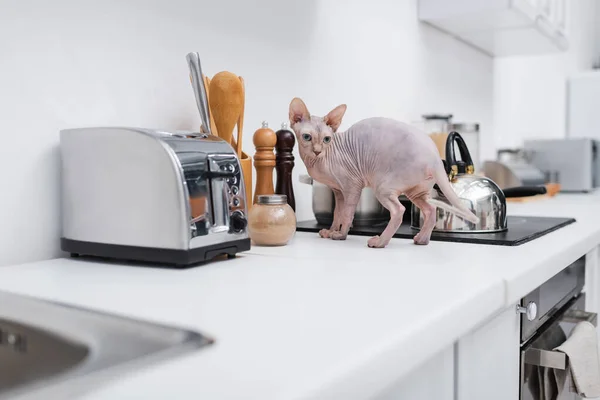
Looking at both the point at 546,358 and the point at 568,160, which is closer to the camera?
the point at 546,358

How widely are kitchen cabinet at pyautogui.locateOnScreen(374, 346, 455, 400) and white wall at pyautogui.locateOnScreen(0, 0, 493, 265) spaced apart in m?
0.58

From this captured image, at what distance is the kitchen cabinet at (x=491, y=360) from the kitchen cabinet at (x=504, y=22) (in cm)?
131

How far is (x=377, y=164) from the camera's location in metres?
0.97

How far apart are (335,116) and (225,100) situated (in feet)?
0.62

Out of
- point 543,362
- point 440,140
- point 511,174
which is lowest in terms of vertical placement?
point 543,362

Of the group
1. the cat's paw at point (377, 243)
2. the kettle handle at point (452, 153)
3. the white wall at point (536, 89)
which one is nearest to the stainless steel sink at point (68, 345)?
the cat's paw at point (377, 243)

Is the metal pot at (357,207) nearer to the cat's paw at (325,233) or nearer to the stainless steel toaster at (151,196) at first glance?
the cat's paw at (325,233)

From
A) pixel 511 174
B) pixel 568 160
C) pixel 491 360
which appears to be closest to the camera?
pixel 491 360

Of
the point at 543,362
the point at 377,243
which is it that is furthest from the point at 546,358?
the point at 377,243

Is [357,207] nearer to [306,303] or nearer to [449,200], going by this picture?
[449,200]

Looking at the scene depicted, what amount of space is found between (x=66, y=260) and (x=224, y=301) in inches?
14.6

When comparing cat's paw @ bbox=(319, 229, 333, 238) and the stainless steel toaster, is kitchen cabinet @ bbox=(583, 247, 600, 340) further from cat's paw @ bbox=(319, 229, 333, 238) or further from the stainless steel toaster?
the stainless steel toaster

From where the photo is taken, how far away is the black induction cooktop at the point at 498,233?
983 millimetres

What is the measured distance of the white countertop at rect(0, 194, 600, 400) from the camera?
0.39 meters
